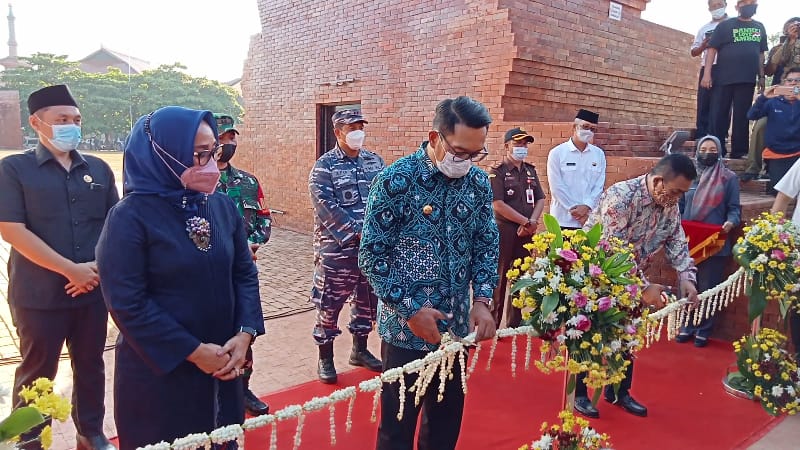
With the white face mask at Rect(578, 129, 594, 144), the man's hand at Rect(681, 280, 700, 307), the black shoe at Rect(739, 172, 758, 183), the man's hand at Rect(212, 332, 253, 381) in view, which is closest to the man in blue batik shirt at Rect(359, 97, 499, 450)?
the man's hand at Rect(212, 332, 253, 381)

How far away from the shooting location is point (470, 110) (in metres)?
2.12

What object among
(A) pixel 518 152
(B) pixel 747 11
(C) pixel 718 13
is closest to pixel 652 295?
(A) pixel 518 152

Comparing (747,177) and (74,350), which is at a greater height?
(747,177)

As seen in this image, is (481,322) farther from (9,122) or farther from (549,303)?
(9,122)

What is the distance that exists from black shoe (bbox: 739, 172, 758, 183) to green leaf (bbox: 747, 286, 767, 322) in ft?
9.90

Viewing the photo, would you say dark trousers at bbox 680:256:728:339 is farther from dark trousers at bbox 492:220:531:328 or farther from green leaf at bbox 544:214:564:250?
green leaf at bbox 544:214:564:250

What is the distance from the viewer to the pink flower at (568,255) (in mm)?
2270

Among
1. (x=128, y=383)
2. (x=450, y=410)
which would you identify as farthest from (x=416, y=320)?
(x=128, y=383)

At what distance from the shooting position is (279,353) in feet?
15.4

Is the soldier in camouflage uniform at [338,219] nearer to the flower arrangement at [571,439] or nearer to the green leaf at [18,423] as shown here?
the flower arrangement at [571,439]

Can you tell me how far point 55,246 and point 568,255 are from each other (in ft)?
8.11

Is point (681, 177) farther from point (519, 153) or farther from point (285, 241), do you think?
point (285, 241)

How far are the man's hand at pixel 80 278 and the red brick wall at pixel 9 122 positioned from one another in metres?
38.3

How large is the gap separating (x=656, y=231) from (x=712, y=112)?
4.17 m
